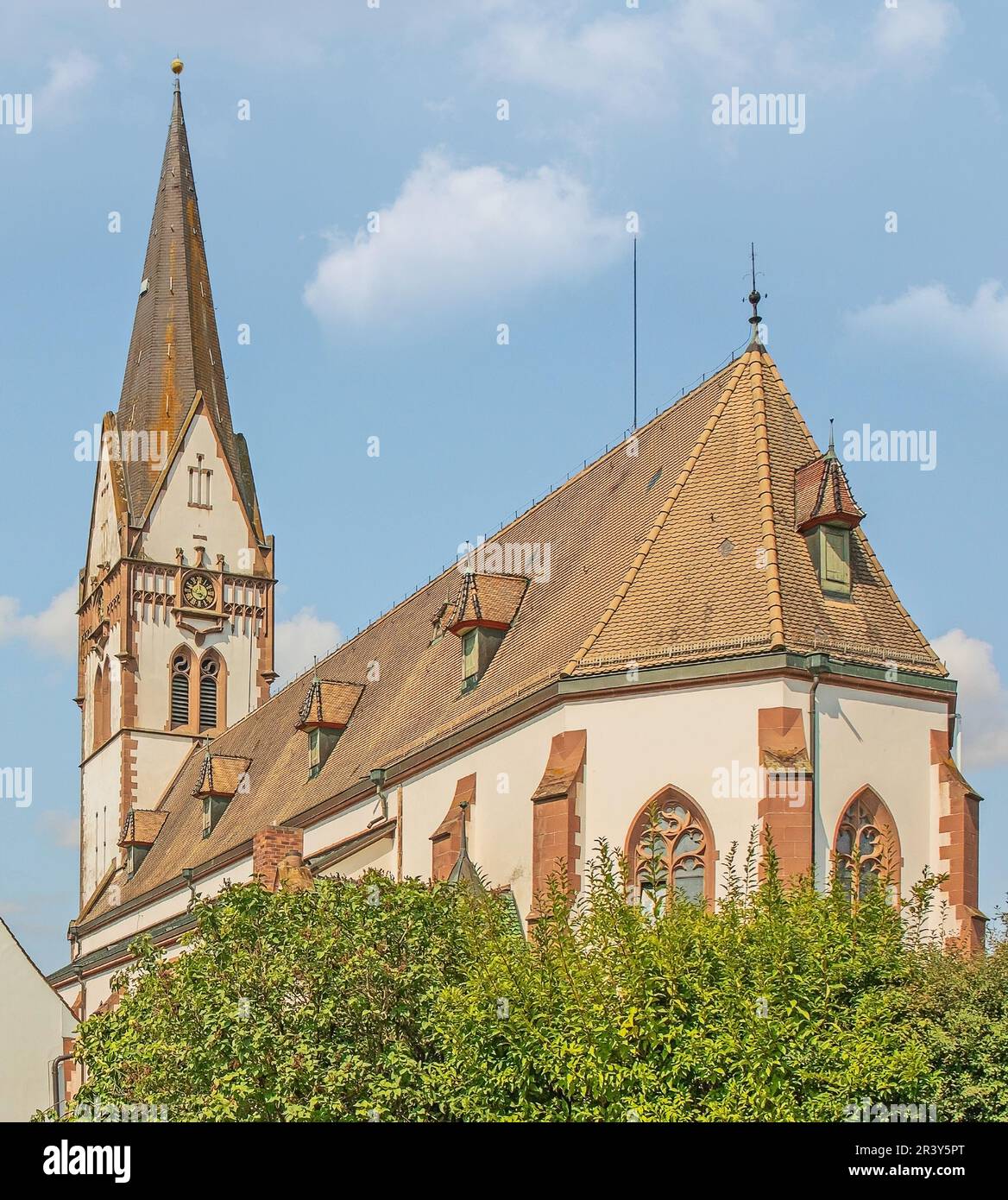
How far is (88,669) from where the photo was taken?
64.6 metres

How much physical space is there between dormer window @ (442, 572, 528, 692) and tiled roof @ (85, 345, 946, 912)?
203mm

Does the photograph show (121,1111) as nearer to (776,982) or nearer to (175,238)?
(776,982)

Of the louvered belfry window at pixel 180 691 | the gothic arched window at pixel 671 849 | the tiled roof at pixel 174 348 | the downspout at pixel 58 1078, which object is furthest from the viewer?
the tiled roof at pixel 174 348

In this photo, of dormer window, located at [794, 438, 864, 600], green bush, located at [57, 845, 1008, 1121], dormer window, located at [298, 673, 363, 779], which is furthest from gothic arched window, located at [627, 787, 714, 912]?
dormer window, located at [298, 673, 363, 779]

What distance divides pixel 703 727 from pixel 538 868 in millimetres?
3361

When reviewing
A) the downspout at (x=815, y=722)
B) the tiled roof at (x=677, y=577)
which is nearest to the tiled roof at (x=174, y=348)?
the tiled roof at (x=677, y=577)

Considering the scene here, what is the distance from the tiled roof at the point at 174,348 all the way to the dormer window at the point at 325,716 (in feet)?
60.3

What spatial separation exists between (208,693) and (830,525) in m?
34.2

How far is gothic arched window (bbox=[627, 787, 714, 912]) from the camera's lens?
29.3m

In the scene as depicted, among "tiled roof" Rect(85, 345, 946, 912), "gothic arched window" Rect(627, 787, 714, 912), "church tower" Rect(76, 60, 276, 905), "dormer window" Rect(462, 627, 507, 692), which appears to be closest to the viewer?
"gothic arched window" Rect(627, 787, 714, 912)

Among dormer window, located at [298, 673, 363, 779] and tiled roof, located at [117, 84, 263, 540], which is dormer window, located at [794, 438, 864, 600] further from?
tiled roof, located at [117, 84, 263, 540]

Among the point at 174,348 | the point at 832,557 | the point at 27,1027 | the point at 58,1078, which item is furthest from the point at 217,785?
the point at 832,557

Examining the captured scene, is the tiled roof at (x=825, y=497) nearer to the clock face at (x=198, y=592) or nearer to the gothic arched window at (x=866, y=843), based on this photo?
the gothic arched window at (x=866, y=843)

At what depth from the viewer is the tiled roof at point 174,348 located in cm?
6306
